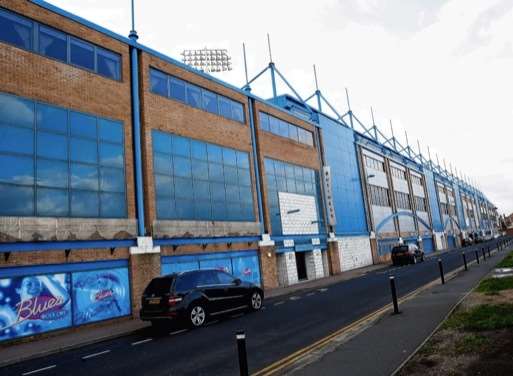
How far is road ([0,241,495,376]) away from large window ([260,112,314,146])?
17.3 meters

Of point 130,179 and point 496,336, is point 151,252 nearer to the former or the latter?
point 130,179

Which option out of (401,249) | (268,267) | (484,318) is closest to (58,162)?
(268,267)

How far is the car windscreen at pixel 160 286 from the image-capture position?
1194 cm

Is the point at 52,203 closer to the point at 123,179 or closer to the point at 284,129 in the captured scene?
the point at 123,179

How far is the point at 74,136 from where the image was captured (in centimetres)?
1574

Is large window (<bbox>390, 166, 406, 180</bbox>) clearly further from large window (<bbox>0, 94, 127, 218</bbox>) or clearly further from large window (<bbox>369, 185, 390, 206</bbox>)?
large window (<bbox>0, 94, 127, 218</bbox>)

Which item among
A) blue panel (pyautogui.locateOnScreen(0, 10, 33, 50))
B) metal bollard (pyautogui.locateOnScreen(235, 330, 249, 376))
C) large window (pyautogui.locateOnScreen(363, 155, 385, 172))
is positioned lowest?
metal bollard (pyautogui.locateOnScreen(235, 330, 249, 376))

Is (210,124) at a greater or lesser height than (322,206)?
greater

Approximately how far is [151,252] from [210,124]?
8649mm

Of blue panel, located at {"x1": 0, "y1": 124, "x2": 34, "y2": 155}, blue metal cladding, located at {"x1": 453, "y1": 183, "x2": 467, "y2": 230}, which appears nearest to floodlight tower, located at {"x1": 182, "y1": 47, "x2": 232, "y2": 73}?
blue panel, located at {"x1": 0, "y1": 124, "x2": 34, "y2": 155}

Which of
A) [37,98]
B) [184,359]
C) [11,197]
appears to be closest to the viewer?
[184,359]

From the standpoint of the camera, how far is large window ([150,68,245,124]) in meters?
20.5

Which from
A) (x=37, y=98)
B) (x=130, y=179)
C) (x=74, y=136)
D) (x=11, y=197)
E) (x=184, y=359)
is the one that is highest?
(x=37, y=98)

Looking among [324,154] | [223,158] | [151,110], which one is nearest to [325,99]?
[324,154]
